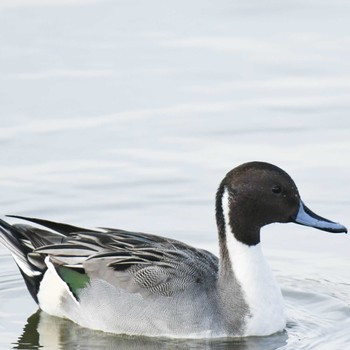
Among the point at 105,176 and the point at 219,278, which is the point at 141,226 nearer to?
the point at 105,176

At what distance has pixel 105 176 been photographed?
12.2m

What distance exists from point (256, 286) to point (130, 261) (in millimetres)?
896

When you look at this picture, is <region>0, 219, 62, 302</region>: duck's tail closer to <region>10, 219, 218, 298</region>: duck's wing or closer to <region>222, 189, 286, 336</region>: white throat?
<region>10, 219, 218, 298</region>: duck's wing

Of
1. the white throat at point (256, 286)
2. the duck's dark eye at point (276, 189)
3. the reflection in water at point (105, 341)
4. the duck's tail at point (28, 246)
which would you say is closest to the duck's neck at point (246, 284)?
the white throat at point (256, 286)

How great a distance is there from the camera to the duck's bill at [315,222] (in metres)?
9.85

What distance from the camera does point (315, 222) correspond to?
32.5 feet

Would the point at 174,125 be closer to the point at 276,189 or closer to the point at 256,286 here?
the point at 276,189

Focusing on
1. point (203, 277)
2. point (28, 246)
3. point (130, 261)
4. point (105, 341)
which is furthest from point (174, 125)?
point (105, 341)

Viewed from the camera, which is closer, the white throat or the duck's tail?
the white throat

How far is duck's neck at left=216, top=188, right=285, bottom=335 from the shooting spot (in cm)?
987

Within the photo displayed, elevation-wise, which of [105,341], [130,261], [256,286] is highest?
[130,261]

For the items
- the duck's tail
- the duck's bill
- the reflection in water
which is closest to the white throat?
the reflection in water

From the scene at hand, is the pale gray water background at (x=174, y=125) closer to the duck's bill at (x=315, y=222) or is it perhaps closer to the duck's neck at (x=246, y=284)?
the duck's neck at (x=246, y=284)

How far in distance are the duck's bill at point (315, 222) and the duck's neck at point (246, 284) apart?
0.35m
